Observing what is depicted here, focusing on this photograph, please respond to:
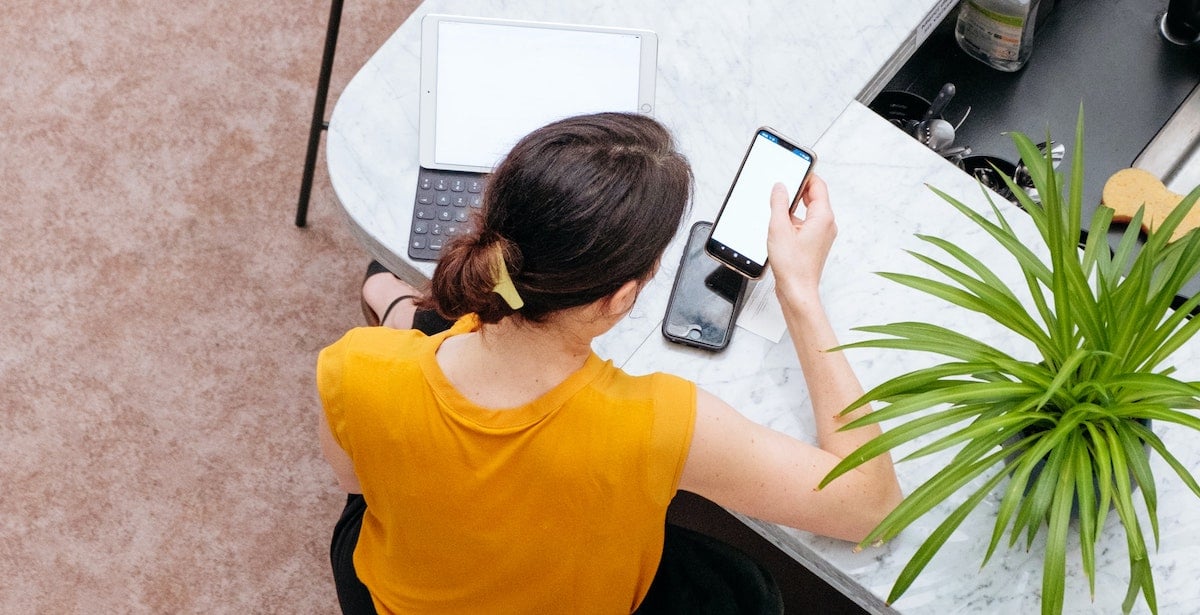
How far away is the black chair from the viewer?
184cm

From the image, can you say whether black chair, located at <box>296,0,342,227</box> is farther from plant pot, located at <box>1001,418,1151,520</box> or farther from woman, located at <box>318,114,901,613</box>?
plant pot, located at <box>1001,418,1151,520</box>

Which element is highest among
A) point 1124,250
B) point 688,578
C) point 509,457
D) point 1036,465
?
point 1124,250

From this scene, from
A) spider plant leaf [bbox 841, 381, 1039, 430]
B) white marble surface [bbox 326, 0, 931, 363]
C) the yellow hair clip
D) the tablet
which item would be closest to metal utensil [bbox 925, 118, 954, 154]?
white marble surface [bbox 326, 0, 931, 363]

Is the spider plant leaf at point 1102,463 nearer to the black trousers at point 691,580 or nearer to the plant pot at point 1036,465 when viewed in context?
the plant pot at point 1036,465

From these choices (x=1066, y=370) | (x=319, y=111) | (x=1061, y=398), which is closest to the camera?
(x=1066, y=370)

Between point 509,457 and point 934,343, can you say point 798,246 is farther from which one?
point 509,457

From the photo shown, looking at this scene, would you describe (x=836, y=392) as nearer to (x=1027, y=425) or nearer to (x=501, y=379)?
(x=1027, y=425)

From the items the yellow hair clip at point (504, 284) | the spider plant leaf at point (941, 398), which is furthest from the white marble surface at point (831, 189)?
the yellow hair clip at point (504, 284)

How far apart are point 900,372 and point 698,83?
0.47 meters

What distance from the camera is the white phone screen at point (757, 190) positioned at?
135cm

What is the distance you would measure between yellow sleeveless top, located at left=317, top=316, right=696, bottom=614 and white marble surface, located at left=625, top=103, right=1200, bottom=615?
0.21 meters

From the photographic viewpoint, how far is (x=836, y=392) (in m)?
1.26

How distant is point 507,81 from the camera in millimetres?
1431

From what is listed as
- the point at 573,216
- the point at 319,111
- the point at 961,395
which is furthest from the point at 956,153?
the point at 319,111
